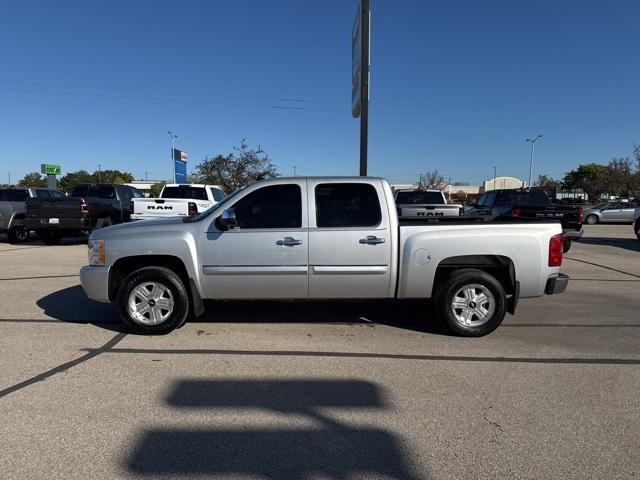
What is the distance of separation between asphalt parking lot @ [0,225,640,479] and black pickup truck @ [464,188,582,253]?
12.3ft

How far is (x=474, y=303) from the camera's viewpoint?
17.5ft

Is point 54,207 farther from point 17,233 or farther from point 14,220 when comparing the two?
point 17,233

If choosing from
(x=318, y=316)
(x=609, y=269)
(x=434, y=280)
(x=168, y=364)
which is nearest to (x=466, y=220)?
(x=434, y=280)

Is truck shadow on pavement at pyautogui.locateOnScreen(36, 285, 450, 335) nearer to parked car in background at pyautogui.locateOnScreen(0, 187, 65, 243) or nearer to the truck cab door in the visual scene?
the truck cab door

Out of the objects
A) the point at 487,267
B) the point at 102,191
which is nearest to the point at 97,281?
the point at 487,267

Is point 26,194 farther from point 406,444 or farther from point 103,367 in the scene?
point 406,444

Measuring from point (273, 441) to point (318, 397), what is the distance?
73cm

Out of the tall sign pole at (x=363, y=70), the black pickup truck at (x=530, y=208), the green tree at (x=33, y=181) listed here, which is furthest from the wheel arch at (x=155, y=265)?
the green tree at (x=33, y=181)

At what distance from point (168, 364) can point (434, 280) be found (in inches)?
121

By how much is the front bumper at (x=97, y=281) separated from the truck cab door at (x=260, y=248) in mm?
1166

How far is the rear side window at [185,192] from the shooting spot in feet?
52.0

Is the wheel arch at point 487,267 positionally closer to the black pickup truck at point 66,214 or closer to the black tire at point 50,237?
the black pickup truck at point 66,214

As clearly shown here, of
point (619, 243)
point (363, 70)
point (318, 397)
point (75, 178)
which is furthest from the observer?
point (75, 178)

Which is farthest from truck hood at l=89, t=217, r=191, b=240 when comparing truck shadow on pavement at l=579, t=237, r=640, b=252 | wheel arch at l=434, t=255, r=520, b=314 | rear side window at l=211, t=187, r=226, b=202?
truck shadow on pavement at l=579, t=237, r=640, b=252
